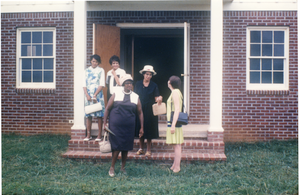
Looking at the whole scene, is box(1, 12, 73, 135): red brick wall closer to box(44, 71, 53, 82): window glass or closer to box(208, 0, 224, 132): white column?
box(44, 71, 53, 82): window glass

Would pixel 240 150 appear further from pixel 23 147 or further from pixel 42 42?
pixel 42 42

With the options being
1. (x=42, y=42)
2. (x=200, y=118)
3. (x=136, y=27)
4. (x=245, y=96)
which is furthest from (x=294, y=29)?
(x=42, y=42)

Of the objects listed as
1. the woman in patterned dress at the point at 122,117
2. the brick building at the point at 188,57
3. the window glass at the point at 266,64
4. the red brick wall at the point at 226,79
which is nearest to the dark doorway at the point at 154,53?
→ the brick building at the point at 188,57

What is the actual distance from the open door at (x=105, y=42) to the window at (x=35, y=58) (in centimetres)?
168

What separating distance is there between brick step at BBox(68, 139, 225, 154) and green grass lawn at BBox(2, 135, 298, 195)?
1.00 ft

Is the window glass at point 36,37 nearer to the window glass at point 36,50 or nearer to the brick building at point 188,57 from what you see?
the brick building at point 188,57

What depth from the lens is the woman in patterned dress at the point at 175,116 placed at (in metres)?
4.22

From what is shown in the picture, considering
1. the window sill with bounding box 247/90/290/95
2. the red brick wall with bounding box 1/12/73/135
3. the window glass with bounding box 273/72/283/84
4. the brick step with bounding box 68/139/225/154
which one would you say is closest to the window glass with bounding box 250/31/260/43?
the window glass with bounding box 273/72/283/84

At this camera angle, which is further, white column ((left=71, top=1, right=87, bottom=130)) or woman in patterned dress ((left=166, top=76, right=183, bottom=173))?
white column ((left=71, top=1, right=87, bottom=130))

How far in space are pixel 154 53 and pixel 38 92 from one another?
3412mm

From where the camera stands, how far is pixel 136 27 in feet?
21.6

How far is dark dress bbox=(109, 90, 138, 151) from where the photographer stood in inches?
161

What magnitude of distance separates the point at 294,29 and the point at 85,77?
16.8 feet

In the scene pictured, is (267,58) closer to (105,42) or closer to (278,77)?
(278,77)
